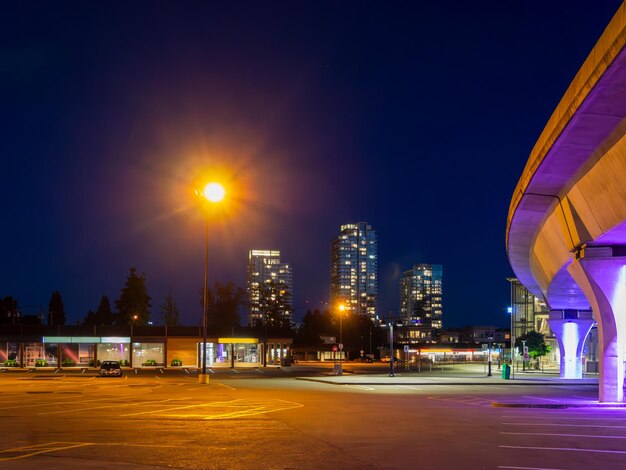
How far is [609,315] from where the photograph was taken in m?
28.1

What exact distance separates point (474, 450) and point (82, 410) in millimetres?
14466

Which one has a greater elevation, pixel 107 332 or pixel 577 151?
pixel 577 151

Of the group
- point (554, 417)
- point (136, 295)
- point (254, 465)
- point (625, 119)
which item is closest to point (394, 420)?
point (554, 417)

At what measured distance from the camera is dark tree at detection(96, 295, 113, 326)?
154 meters

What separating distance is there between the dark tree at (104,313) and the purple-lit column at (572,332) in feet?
372

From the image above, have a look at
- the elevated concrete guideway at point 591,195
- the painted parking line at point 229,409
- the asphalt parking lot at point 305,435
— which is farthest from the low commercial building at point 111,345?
the painted parking line at point 229,409

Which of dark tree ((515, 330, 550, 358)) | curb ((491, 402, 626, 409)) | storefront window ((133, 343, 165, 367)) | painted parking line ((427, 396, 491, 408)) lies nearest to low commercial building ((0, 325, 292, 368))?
storefront window ((133, 343, 165, 367))

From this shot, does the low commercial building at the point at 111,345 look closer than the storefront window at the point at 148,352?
Yes

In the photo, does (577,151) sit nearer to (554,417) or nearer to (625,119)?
(625,119)

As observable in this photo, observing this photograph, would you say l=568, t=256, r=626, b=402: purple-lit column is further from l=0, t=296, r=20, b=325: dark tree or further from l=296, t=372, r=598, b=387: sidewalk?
l=0, t=296, r=20, b=325: dark tree

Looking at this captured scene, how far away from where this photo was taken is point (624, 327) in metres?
28.9

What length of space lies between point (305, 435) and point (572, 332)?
149ft

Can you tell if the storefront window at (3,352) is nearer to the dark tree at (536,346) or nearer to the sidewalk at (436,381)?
the sidewalk at (436,381)

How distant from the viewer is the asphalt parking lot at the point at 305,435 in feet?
42.3
